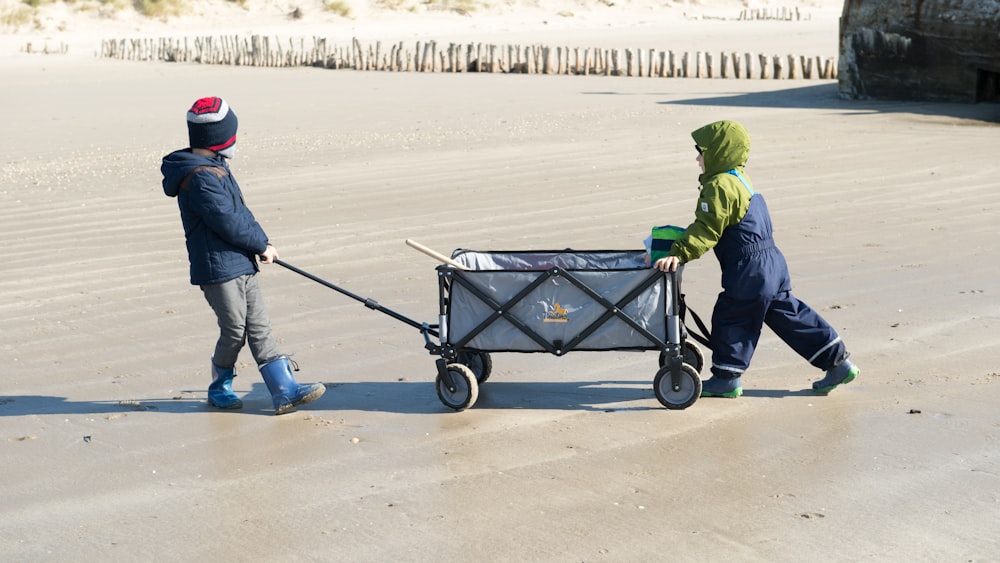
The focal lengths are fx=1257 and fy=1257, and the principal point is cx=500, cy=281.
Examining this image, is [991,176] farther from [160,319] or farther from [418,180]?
[160,319]

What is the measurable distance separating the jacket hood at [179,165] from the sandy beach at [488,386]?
1.04 m

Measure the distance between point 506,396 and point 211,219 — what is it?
5.15ft

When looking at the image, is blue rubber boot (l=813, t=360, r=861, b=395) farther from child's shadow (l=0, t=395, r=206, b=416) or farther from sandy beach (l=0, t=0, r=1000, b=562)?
child's shadow (l=0, t=395, r=206, b=416)

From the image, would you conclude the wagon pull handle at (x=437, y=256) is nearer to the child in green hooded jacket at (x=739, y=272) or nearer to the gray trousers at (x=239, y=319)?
the gray trousers at (x=239, y=319)

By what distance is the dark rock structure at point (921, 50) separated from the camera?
1755 centimetres

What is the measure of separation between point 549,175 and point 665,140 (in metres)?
2.81

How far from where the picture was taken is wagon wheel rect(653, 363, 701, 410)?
546 centimetres

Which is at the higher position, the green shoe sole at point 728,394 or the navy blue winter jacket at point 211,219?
the navy blue winter jacket at point 211,219

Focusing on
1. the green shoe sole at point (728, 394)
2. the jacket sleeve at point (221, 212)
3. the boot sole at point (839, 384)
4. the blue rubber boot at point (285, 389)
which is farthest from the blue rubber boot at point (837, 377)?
the jacket sleeve at point (221, 212)

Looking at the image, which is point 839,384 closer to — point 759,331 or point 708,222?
point 759,331

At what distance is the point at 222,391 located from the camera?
580cm

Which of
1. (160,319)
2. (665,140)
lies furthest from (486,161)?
(160,319)

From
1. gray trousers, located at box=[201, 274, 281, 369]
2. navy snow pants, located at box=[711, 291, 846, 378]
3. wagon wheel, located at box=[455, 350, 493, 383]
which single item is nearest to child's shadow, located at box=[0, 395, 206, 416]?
gray trousers, located at box=[201, 274, 281, 369]

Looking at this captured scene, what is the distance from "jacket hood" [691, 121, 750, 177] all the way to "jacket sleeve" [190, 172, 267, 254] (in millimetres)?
2021
